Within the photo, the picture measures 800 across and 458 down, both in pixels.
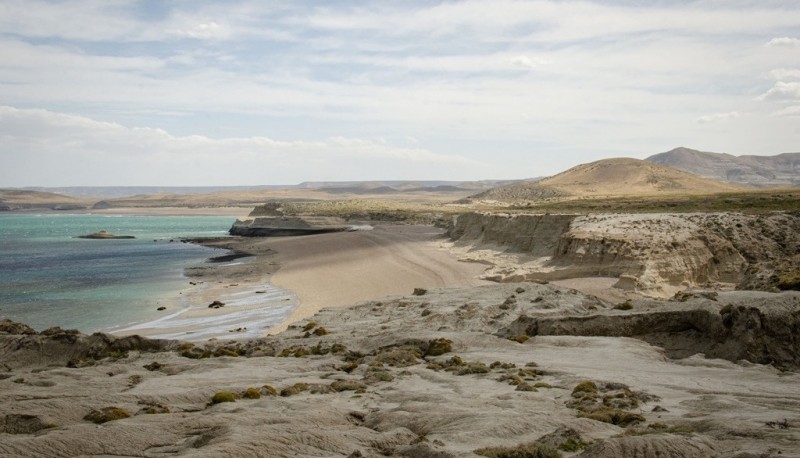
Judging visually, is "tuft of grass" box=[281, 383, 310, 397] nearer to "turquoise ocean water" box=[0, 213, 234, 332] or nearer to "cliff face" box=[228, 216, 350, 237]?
"turquoise ocean water" box=[0, 213, 234, 332]

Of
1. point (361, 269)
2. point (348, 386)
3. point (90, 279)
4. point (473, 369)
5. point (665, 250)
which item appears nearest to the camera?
point (348, 386)

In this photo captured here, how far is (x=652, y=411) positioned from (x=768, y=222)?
28.6m

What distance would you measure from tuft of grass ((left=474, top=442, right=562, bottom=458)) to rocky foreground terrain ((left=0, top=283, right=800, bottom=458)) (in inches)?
1.4

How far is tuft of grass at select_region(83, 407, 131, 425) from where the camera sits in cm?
1117

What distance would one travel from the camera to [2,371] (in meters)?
16.0

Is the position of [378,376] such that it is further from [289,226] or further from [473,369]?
[289,226]

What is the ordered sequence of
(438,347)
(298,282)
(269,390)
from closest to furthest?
(269,390) → (438,347) → (298,282)

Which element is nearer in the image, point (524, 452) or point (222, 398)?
point (524, 452)

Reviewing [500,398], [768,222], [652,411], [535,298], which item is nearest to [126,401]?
[500,398]

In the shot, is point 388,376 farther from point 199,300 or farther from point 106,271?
point 106,271

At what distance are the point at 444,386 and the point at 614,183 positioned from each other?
122 metres

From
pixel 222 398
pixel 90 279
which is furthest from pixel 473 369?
pixel 90 279

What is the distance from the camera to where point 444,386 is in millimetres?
14391

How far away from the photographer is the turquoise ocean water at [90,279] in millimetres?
34688
